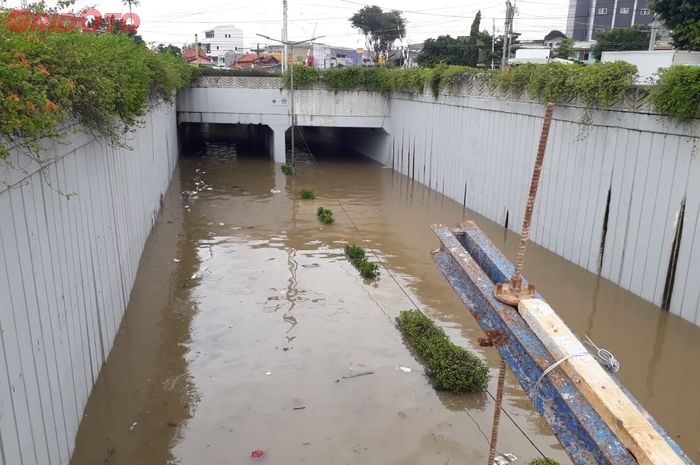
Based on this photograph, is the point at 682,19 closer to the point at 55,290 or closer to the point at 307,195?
the point at 307,195

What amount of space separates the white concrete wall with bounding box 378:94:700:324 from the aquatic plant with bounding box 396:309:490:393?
3.66 meters

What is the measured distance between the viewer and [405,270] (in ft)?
35.0

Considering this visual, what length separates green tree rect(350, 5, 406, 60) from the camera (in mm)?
64375

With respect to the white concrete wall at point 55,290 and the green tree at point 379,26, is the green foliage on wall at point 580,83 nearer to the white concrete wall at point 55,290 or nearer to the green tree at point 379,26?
the white concrete wall at point 55,290

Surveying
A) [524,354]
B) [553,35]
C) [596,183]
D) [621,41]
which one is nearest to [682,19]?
[596,183]

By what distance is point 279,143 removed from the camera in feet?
77.3

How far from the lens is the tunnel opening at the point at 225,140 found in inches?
1071

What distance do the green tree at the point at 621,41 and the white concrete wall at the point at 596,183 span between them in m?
30.1

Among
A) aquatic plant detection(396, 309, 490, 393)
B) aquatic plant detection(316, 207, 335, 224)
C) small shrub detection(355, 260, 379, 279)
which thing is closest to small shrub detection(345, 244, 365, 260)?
small shrub detection(355, 260, 379, 279)

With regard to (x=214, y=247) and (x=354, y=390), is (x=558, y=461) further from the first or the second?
(x=214, y=247)

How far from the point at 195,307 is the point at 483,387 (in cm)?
459

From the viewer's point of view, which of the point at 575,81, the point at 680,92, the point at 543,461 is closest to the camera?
the point at 543,461

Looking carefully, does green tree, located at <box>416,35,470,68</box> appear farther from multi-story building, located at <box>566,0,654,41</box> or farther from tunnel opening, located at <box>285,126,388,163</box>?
multi-story building, located at <box>566,0,654,41</box>

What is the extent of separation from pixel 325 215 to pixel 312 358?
291 inches
